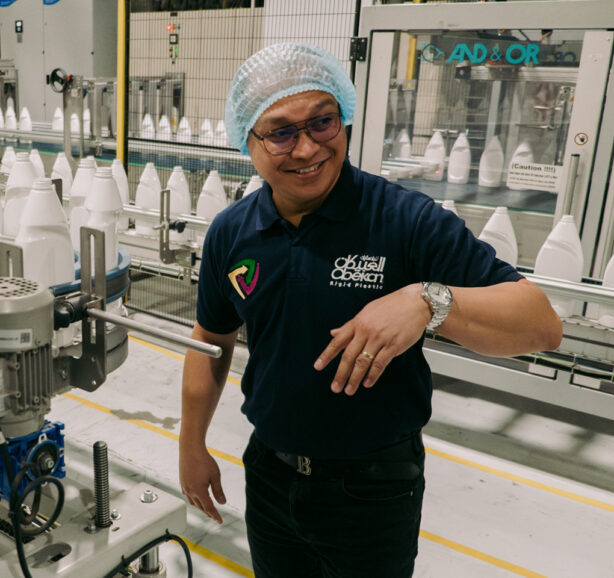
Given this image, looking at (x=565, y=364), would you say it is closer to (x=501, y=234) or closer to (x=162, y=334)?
(x=501, y=234)

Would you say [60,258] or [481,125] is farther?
[481,125]

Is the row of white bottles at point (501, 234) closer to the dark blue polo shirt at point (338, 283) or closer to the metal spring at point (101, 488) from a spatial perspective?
the dark blue polo shirt at point (338, 283)

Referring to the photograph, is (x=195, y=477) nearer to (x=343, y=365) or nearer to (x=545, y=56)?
(x=343, y=365)

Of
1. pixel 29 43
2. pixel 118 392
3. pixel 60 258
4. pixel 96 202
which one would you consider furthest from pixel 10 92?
pixel 60 258

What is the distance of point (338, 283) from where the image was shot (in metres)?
1.02

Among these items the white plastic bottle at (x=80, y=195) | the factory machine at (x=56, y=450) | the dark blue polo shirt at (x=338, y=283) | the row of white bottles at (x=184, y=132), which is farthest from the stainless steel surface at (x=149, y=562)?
the row of white bottles at (x=184, y=132)

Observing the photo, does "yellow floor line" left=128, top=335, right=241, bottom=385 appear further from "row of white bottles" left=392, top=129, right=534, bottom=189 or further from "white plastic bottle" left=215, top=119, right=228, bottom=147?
"row of white bottles" left=392, top=129, right=534, bottom=189

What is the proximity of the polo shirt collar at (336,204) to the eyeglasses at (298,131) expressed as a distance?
8cm

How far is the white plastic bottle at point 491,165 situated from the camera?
2.56 m

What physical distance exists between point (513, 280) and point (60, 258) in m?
1.06

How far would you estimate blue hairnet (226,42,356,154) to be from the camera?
1.04 meters

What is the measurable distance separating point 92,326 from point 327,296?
0.42 m

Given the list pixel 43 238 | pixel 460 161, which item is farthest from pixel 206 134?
pixel 43 238

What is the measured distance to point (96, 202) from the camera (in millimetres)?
1901
